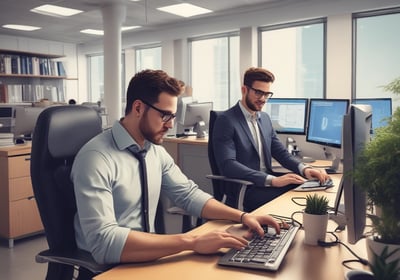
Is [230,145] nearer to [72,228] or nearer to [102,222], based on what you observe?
[72,228]

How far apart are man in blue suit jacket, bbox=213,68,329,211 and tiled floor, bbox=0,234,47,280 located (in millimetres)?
1616

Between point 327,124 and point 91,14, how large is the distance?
5.00 metres

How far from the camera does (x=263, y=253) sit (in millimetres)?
1171

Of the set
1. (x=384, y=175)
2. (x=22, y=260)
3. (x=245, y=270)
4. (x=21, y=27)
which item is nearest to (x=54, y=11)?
(x=21, y=27)

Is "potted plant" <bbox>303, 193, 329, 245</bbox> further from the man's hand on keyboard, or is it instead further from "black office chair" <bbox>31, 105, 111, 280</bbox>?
"black office chair" <bbox>31, 105, 111, 280</bbox>

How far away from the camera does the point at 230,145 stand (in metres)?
2.68

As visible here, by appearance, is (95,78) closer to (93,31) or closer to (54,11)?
(93,31)

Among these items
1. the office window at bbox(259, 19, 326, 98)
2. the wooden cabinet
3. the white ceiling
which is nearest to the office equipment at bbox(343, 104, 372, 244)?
the wooden cabinet

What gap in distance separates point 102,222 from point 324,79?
542cm

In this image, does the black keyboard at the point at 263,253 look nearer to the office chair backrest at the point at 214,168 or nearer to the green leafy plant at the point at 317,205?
the green leafy plant at the point at 317,205

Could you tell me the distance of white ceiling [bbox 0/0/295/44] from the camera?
5.88m

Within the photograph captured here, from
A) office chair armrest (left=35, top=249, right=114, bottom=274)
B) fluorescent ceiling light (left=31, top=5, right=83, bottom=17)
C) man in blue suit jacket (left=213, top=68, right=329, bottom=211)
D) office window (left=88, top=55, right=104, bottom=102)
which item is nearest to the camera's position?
office chair armrest (left=35, top=249, right=114, bottom=274)

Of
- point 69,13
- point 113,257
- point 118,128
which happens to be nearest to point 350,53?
point 69,13

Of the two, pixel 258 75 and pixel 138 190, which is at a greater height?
pixel 258 75
